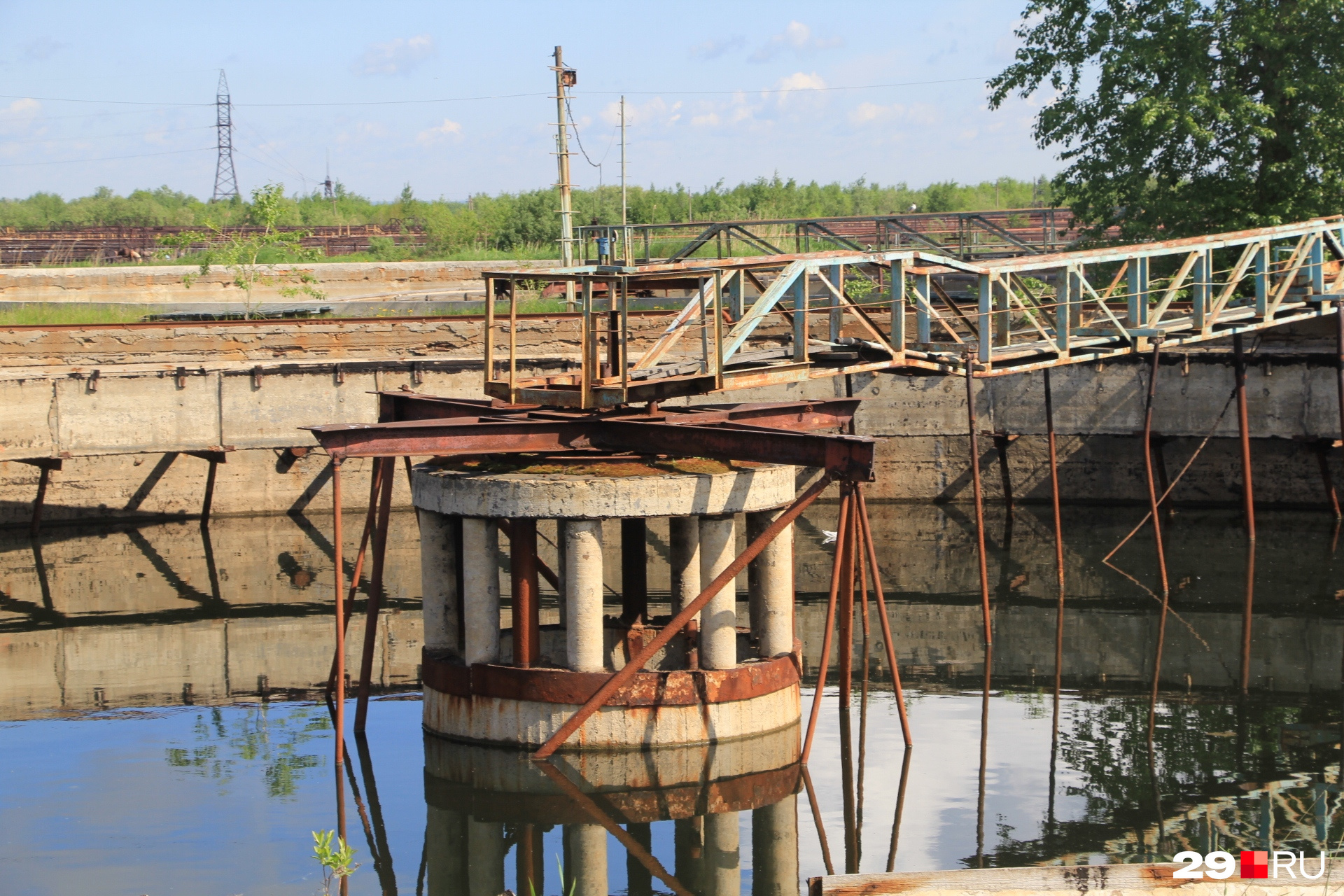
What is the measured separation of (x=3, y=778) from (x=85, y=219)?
58386 millimetres

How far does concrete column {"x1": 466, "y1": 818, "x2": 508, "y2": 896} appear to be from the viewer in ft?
29.6

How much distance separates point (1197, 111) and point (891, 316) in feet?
29.1

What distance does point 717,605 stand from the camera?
11.0 m

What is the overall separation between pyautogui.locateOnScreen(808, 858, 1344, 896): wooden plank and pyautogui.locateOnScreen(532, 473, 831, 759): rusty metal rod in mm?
3550

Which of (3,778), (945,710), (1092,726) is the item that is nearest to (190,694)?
(3,778)


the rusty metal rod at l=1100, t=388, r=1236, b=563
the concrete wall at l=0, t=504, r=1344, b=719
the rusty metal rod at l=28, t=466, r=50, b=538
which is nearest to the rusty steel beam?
the concrete wall at l=0, t=504, r=1344, b=719

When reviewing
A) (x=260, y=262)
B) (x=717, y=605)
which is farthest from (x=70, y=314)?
(x=717, y=605)

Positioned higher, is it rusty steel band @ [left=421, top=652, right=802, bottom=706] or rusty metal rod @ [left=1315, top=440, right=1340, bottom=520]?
rusty metal rod @ [left=1315, top=440, right=1340, bottom=520]

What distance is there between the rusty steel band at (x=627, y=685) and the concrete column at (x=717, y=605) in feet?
0.41

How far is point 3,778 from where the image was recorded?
424 inches

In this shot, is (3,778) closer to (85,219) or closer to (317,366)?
(317,366)

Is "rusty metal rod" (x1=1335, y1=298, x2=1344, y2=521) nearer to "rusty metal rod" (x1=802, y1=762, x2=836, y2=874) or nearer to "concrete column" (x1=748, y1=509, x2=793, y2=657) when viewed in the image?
"concrete column" (x1=748, y1=509, x2=793, y2=657)

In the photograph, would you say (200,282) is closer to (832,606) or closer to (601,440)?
(601,440)

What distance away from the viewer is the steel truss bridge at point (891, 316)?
11.6 metres
